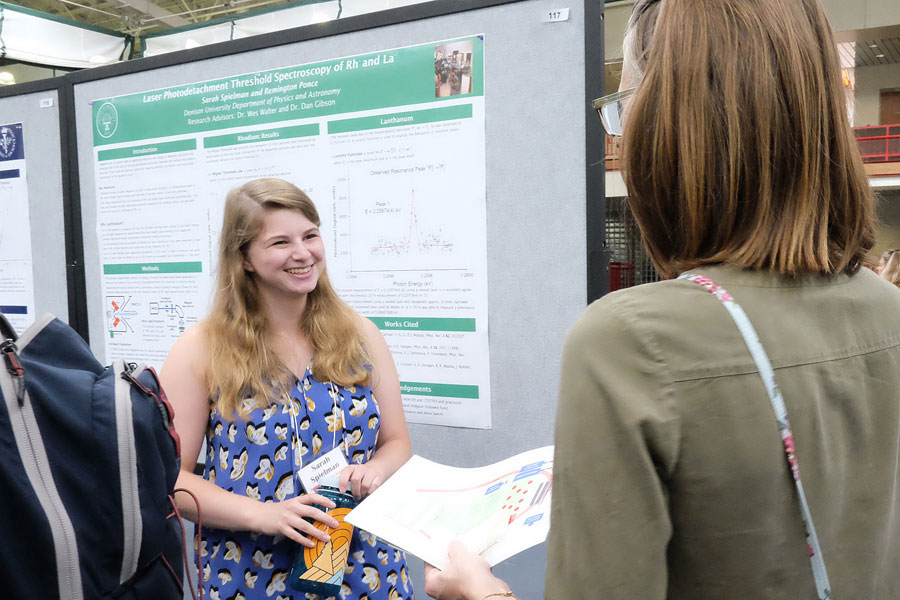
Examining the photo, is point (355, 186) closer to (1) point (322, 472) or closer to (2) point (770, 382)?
(1) point (322, 472)

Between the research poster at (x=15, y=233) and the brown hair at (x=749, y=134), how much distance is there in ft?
9.13

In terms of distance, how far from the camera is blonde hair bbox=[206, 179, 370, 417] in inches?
53.1

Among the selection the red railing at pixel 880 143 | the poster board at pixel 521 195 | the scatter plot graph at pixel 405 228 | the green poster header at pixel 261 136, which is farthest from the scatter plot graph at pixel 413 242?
the red railing at pixel 880 143

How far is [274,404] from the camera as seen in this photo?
1347 mm

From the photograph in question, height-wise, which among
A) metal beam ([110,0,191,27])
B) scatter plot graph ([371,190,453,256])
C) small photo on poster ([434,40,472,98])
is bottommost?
scatter plot graph ([371,190,453,256])

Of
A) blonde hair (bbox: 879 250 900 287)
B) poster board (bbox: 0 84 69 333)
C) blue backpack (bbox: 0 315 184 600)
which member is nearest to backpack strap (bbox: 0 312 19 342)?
blue backpack (bbox: 0 315 184 600)

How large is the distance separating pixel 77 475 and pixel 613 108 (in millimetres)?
786

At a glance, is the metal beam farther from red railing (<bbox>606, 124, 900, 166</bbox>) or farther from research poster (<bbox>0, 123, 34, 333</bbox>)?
red railing (<bbox>606, 124, 900, 166</bbox>)

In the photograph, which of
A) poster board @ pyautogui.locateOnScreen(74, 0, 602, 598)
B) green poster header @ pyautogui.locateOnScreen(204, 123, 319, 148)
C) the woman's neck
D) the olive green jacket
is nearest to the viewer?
the olive green jacket

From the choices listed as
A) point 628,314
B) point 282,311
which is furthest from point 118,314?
point 628,314

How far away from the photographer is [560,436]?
566 mm

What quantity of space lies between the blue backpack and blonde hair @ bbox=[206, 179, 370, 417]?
53cm

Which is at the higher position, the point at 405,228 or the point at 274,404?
the point at 405,228

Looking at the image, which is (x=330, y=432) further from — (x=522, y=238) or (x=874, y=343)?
(x=874, y=343)
